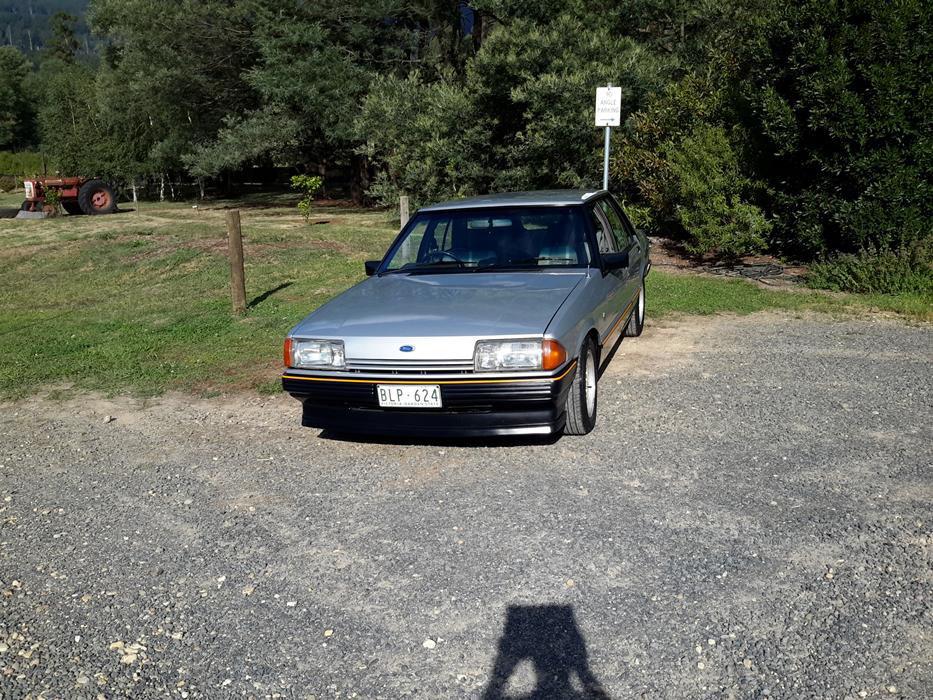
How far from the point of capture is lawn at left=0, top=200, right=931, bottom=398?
7.43 m

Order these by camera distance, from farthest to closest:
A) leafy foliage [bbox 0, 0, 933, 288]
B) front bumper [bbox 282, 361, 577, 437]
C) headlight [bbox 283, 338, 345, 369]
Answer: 1. leafy foliage [bbox 0, 0, 933, 288]
2. headlight [bbox 283, 338, 345, 369]
3. front bumper [bbox 282, 361, 577, 437]

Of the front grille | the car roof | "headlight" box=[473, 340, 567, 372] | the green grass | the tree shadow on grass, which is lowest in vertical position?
the tree shadow on grass

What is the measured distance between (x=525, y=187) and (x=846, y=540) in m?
13.6

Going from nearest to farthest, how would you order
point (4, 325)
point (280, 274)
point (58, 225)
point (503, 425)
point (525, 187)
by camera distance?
point (503, 425)
point (4, 325)
point (280, 274)
point (525, 187)
point (58, 225)

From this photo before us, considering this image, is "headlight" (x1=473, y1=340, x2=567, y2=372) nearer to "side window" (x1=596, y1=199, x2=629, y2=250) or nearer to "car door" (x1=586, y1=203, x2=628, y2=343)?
"car door" (x1=586, y1=203, x2=628, y2=343)

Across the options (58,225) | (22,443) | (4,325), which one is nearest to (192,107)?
(58,225)

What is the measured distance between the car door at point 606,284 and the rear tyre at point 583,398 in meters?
0.37

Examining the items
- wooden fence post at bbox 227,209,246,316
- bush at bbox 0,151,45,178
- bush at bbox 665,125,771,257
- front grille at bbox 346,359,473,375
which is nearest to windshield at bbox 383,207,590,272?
front grille at bbox 346,359,473,375

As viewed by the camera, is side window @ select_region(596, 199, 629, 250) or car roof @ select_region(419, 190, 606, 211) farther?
side window @ select_region(596, 199, 629, 250)

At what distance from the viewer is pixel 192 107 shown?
94.8ft

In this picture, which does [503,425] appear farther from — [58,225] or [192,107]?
[192,107]

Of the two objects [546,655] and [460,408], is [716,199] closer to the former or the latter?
[460,408]

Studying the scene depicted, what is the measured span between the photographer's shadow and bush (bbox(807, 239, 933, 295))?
8.16 m

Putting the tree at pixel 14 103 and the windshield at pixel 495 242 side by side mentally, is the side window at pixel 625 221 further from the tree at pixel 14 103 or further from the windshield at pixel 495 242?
the tree at pixel 14 103
